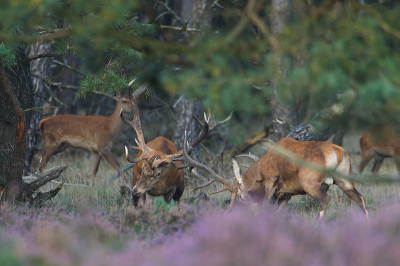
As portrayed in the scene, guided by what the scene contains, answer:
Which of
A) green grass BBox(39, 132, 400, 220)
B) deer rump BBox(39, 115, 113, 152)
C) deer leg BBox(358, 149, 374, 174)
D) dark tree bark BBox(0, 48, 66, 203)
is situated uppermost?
dark tree bark BBox(0, 48, 66, 203)

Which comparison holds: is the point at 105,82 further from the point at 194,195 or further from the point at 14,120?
the point at 194,195

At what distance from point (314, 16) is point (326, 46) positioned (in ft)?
1.54

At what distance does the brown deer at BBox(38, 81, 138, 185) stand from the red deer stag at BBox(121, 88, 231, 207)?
3.32 meters

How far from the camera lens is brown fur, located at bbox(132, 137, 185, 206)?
20.4ft

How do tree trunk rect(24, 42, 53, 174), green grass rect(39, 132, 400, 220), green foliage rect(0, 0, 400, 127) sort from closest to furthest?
green foliage rect(0, 0, 400, 127) → green grass rect(39, 132, 400, 220) → tree trunk rect(24, 42, 53, 174)

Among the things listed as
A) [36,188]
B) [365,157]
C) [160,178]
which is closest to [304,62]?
[160,178]

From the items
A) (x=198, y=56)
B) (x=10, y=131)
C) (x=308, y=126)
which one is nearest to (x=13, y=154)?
(x=10, y=131)

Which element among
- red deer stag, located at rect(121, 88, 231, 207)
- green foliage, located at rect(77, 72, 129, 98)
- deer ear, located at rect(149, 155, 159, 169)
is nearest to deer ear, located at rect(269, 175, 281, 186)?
red deer stag, located at rect(121, 88, 231, 207)

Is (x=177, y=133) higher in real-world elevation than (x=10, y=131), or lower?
lower

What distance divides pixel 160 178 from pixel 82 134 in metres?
4.45

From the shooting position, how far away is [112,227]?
13.8 feet

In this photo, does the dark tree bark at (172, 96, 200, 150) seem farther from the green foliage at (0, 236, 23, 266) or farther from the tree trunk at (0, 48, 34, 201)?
the green foliage at (0, 236, 23, 266)

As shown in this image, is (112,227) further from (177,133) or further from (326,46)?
(177,133)

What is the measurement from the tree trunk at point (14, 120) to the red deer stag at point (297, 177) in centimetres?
283
